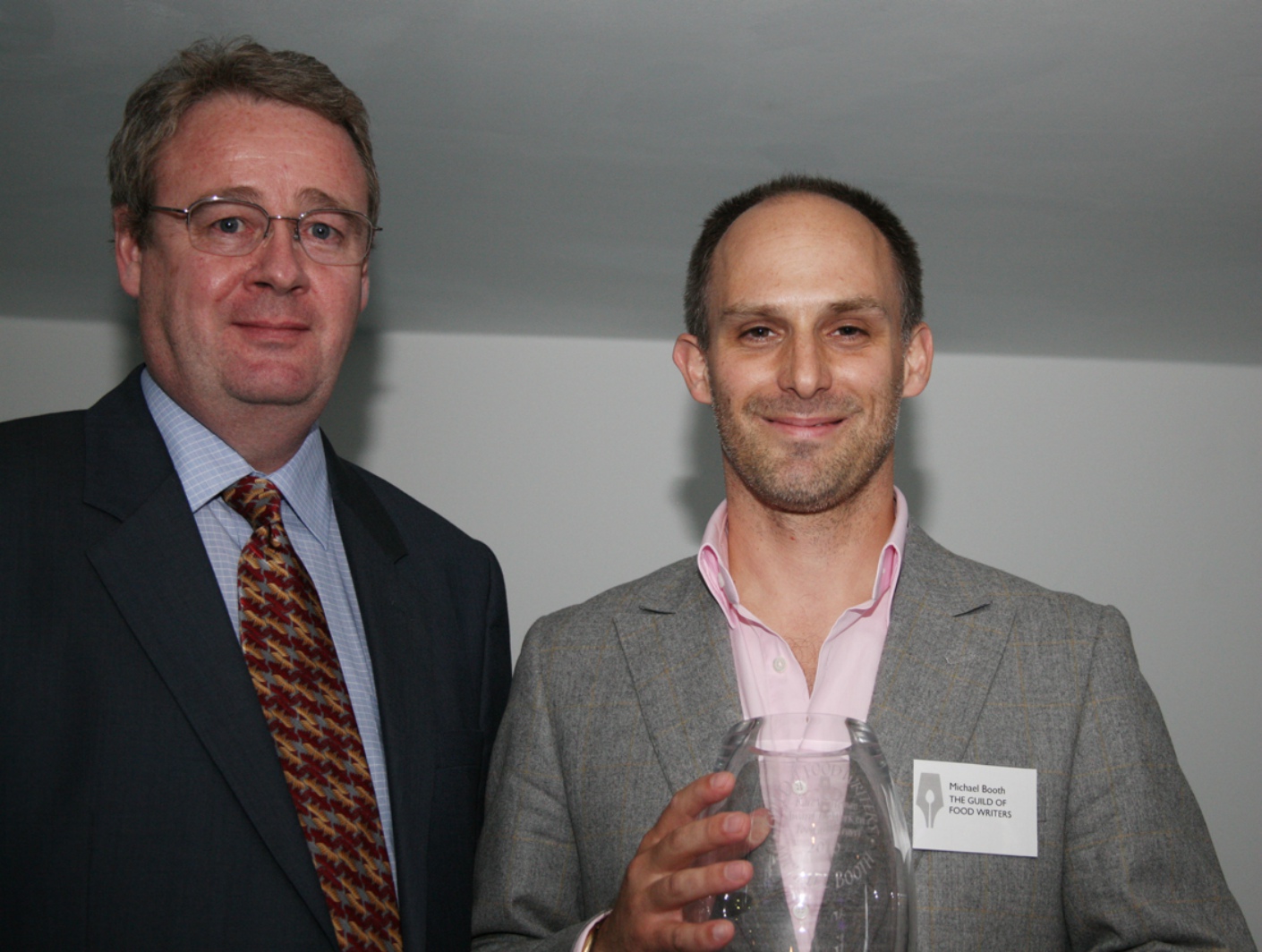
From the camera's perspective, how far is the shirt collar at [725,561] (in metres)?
1.81

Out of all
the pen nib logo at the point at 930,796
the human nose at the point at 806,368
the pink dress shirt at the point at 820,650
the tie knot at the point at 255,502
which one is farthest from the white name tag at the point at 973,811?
the tie knot at the point at 255,502

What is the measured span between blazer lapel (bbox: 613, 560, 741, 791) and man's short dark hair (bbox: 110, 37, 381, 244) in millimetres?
989

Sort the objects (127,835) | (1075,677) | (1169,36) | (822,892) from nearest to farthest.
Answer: (822,892), (127,835), (1075,677), (1169,36)

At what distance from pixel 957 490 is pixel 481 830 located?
2.57m

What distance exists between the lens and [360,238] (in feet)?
6.19

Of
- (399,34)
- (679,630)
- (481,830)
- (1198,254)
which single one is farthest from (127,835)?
A: (1198,254)

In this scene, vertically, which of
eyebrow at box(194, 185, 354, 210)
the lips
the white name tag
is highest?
eyebrow at box(194, 185, 354, 210)

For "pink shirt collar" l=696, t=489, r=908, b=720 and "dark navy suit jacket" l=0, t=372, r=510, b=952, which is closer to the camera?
"dark navy suit jacket" l=0, t=372, r=510, b=952

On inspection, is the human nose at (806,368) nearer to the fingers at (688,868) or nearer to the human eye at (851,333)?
the human eye at (851,333)

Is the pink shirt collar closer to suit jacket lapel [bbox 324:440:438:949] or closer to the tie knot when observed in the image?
suit jacket lapel [bbox 324:440:438:949]

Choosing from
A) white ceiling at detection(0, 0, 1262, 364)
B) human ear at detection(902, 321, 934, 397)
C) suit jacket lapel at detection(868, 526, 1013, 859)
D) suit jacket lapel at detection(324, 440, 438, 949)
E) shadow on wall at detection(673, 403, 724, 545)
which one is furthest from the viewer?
shadow on wall at detection(673, 403, 724, 545)

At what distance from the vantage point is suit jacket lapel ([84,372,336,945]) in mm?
1548

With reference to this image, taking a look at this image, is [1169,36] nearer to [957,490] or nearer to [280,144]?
[280,144]

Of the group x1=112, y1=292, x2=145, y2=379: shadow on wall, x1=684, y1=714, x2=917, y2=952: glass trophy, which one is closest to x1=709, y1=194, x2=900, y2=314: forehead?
x1=684, y1=714, x2=917, y2=952: glass trophy
